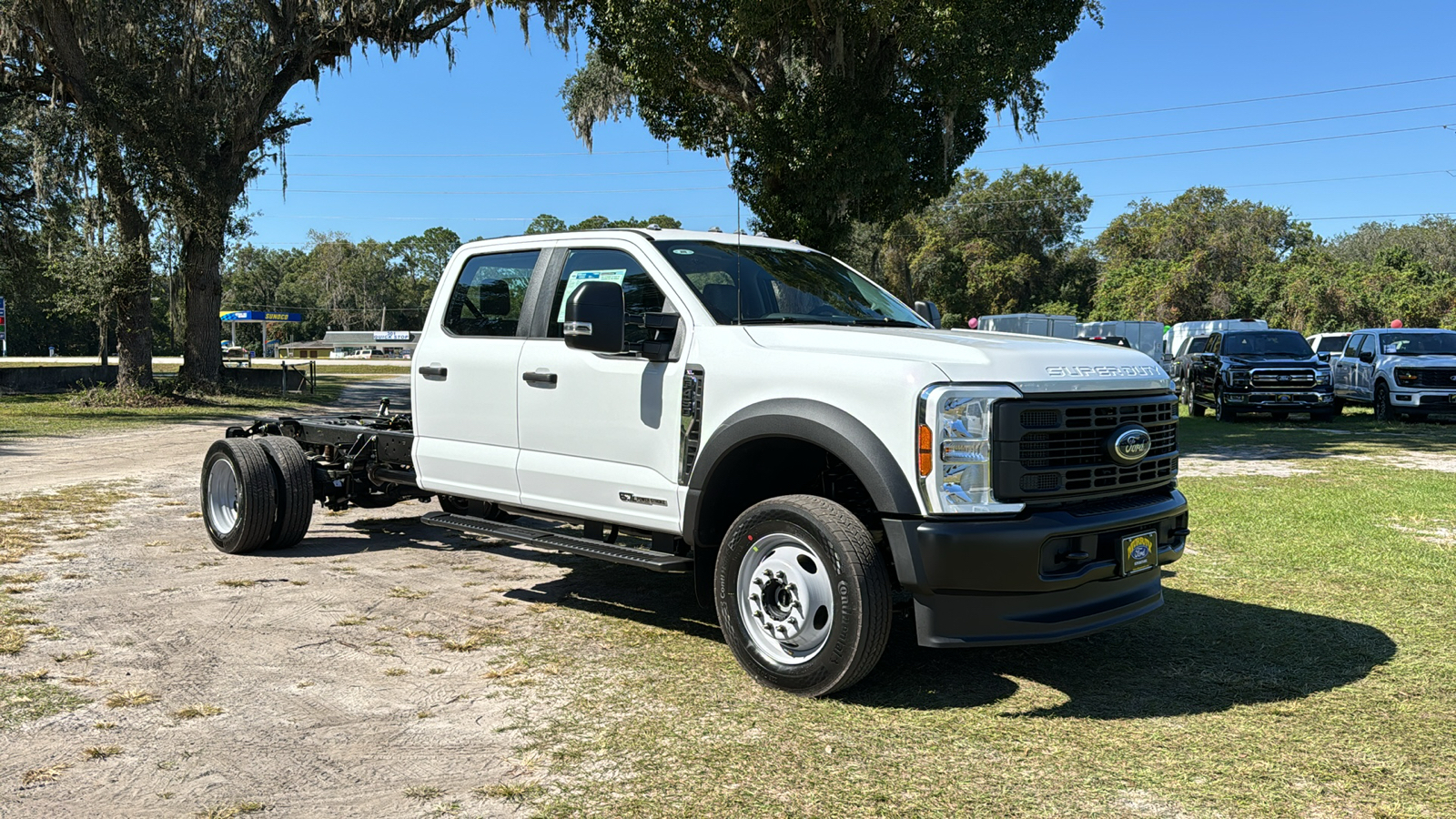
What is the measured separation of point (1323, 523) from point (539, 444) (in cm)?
665

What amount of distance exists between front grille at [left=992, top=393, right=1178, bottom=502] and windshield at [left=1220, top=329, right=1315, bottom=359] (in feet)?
63.1

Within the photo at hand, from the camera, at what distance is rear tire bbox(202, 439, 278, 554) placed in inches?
291

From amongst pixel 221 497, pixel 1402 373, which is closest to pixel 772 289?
pixel 221 497

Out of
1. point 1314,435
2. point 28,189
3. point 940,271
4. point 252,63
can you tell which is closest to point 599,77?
point 252,63

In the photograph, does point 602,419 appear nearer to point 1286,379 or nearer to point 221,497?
point 221,497

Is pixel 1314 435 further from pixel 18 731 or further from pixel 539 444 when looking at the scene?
pixel 18 731

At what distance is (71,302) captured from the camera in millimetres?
22297

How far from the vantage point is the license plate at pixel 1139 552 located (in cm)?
453

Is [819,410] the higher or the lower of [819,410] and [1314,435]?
the higher

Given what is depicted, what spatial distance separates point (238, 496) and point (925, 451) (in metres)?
5.32

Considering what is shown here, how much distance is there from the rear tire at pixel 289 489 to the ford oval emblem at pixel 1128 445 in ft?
18.1

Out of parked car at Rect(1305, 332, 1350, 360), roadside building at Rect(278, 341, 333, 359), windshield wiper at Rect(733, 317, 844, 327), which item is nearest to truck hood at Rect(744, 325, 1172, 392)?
windshield wiper at Rect(733, 317, 844, 327)

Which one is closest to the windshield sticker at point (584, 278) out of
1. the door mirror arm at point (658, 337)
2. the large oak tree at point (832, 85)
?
the door mirror arm at point (658, 337)

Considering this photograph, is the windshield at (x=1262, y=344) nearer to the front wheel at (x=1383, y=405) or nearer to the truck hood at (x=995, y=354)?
the front wheel at (x=1383, y=405)
